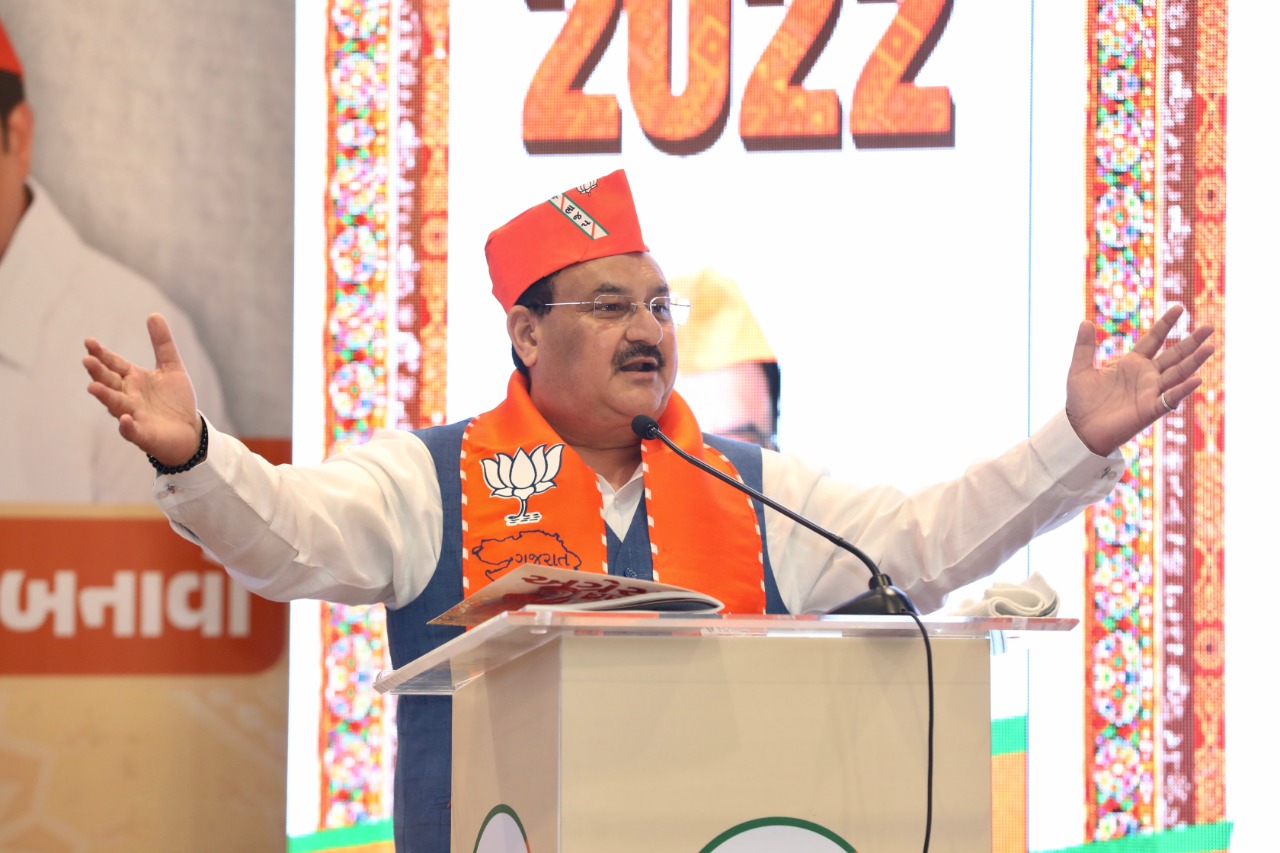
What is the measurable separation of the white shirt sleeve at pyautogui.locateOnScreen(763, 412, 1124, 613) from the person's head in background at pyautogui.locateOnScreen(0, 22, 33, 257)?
1.75 metres

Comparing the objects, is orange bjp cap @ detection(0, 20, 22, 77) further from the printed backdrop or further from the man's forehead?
the man's forehead

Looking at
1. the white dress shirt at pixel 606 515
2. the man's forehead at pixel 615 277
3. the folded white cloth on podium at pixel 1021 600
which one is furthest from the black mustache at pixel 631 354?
the folded white cloth on podium at pixel 1021 600

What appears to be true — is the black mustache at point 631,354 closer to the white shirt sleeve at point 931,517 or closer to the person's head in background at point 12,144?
the white shirt sleeve at point 931,517

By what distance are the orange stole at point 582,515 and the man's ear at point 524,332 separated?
115 mm

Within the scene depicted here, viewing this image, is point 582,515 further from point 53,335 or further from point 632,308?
point 53,335

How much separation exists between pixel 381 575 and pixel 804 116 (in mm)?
1524

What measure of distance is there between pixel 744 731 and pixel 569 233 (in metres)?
1.41

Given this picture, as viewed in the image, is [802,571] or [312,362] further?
[312,362]

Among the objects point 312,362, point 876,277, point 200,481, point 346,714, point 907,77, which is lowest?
point 346,714

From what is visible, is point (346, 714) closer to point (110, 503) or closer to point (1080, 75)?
point (110, 503)

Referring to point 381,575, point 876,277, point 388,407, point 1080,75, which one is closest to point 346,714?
point 388,407

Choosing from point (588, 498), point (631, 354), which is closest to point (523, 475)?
point (588, 498)

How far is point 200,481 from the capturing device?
187 cm

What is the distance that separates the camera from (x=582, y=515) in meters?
2.35
